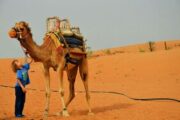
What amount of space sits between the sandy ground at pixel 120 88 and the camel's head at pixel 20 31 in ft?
7.08

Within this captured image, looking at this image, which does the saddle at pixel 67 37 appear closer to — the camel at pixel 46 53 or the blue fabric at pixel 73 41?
the blue fabric at pixel 73 41

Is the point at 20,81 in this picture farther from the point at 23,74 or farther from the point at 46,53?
the point at 46,53

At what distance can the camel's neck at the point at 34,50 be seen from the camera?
11.3m

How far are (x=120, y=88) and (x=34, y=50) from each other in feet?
29.1

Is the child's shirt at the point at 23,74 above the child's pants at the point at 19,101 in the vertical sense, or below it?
above

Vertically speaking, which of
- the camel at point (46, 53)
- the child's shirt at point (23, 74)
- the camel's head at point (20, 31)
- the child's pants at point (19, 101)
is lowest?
the child's pants at point (19, 101)

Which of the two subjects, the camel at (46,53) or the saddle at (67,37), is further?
the saddle at (67,37)

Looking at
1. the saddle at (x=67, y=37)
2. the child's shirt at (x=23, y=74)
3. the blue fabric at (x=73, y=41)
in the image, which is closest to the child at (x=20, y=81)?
the child's shirt at (x=23, y=74)

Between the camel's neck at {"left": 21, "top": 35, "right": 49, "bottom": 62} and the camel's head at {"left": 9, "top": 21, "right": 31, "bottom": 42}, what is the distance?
0.39ft

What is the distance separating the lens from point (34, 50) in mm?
11492

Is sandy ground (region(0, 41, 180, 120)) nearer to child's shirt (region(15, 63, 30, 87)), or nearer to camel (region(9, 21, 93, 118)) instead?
camel (region(9, 21, 93, 118))

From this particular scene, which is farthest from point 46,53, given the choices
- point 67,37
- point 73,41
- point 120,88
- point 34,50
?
point 120,88

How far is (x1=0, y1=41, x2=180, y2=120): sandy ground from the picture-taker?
11.9 metres

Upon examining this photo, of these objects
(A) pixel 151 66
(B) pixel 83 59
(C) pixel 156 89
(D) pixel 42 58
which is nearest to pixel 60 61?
(D) pixel 42 58
